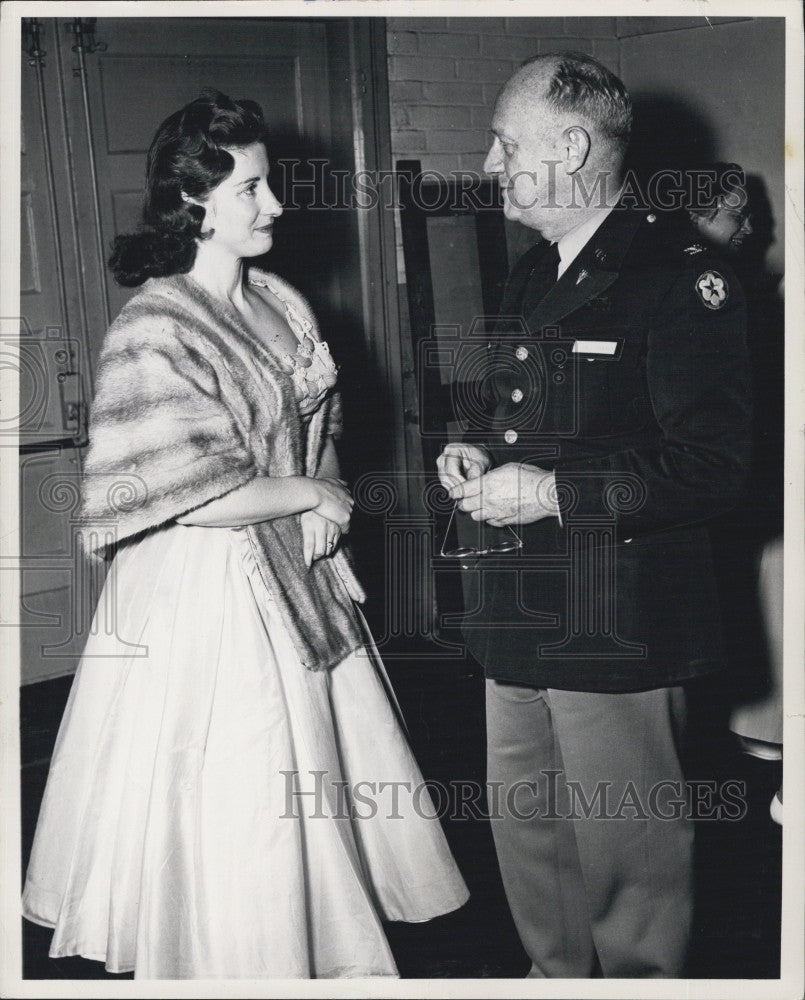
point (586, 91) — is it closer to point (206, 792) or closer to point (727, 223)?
point (727, 223)

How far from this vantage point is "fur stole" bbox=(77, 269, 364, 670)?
171 cm

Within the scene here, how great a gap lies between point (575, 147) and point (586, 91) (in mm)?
88

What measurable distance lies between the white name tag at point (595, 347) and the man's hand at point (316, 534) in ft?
1.82

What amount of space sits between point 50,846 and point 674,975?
1195mm

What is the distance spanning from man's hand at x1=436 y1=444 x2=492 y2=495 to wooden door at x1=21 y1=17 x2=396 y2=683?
1439 millimetres

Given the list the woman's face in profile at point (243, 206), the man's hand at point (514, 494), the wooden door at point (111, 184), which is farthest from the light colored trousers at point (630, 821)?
the wooden door at point (111, 184)

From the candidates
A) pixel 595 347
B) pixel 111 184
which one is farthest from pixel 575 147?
pixel 111 184

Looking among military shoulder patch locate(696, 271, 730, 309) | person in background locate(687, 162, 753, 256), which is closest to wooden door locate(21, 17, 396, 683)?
person in background locate(687, 162, 753, 256)

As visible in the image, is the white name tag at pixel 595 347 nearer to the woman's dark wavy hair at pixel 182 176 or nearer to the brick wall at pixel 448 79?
the woman's dark wavy hair at pixel 182 176

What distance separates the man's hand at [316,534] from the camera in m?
1.91

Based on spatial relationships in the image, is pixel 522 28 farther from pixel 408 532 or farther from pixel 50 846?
pixel 50 846

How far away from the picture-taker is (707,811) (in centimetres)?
205

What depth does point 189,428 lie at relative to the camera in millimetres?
1716

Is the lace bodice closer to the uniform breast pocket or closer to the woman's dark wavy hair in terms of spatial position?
the woman's dark wavy hair
